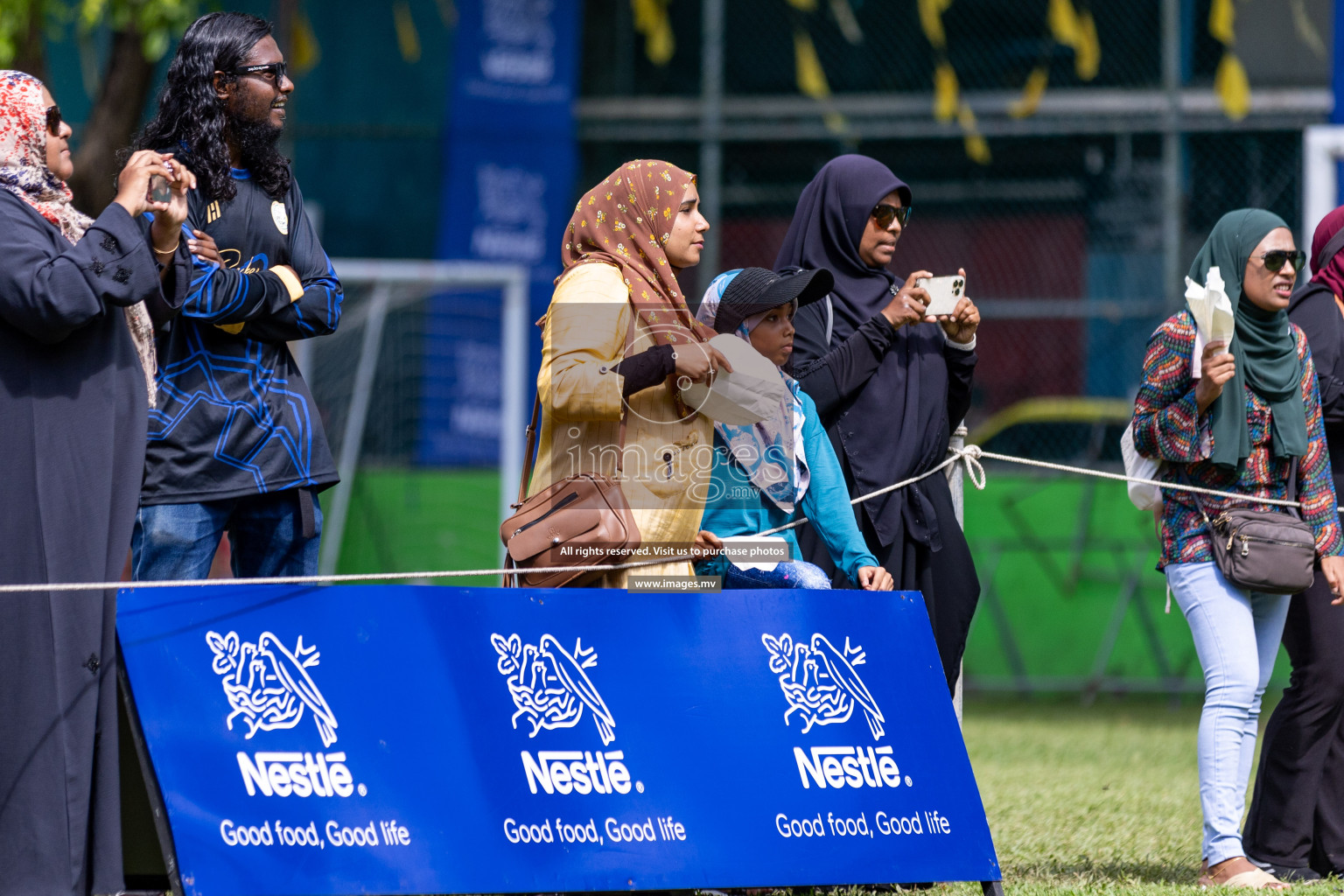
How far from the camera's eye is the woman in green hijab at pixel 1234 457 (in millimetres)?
4602

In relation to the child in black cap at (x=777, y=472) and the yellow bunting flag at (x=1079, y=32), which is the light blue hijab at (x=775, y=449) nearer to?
the child in black cap at (x=777, y=472)

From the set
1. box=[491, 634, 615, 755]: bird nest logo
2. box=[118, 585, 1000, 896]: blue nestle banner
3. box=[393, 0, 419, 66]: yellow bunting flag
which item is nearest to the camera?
box=[118, 585, 1000, 896]: blue nestle banner

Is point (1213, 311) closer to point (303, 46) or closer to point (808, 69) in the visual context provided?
point (808, 69)

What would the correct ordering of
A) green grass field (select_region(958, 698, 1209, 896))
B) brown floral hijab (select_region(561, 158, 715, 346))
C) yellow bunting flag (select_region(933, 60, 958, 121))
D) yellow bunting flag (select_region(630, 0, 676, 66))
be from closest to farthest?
1. brown floral hijab (select_region(561, 158, 715, 346))
2. green grass field (select_region(958, 698, 1209, 896))
3. yellow bunting flag (select_region(933, 60, 958, 121))
4. yellow bunting flag (select_region(630, 0, 676, 66))

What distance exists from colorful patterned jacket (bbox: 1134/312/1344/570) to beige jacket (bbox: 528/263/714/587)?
142cm

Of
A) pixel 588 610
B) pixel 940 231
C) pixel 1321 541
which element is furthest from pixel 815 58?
pixel 588 610

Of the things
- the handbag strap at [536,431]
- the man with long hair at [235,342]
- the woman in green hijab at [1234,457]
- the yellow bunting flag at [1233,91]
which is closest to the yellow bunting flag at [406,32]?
the yellow bunting flag at [1233,91]

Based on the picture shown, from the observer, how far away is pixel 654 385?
13.1ft

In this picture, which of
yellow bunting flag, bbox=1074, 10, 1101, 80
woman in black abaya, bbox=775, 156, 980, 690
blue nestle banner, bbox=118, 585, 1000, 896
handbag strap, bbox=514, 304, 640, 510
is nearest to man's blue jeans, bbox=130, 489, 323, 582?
blue nestle banner, bbox=118, 585, 1000, 896

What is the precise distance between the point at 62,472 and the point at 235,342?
61 centimetres

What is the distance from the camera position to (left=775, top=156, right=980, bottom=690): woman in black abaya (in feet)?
15.4

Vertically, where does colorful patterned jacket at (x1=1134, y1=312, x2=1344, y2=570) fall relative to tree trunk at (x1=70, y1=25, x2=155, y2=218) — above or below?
below

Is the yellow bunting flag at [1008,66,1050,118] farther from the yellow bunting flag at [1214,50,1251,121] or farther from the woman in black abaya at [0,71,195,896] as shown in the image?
the woman in black abaya at [0,71,195,896]

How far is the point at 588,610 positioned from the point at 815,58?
9.94 meters
